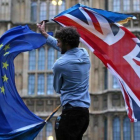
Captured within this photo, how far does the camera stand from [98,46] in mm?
7086

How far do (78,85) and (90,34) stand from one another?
10.7 feet

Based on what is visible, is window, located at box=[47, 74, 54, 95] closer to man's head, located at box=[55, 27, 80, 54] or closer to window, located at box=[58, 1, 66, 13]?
window, located at box=[58, 1, 66, 13]

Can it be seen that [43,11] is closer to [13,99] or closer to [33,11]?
[33,11]

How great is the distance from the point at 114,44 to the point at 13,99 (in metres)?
1.76

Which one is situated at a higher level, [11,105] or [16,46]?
[16,46]

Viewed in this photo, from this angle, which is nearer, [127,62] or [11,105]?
[11,105]

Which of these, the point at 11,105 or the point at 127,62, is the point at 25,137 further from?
the point at 127,62

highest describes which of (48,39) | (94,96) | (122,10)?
(122,10)

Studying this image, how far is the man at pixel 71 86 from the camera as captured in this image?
397cm

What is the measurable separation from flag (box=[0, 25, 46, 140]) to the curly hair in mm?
2032

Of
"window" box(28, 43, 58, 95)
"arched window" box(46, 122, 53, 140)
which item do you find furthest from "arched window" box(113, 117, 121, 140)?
"window" box(28, 43, 58, 95)

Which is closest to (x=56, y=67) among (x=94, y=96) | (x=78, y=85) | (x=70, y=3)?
(x=78, y=85)

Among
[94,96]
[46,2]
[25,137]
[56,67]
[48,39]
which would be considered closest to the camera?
[56,67]

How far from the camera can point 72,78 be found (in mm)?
4039
